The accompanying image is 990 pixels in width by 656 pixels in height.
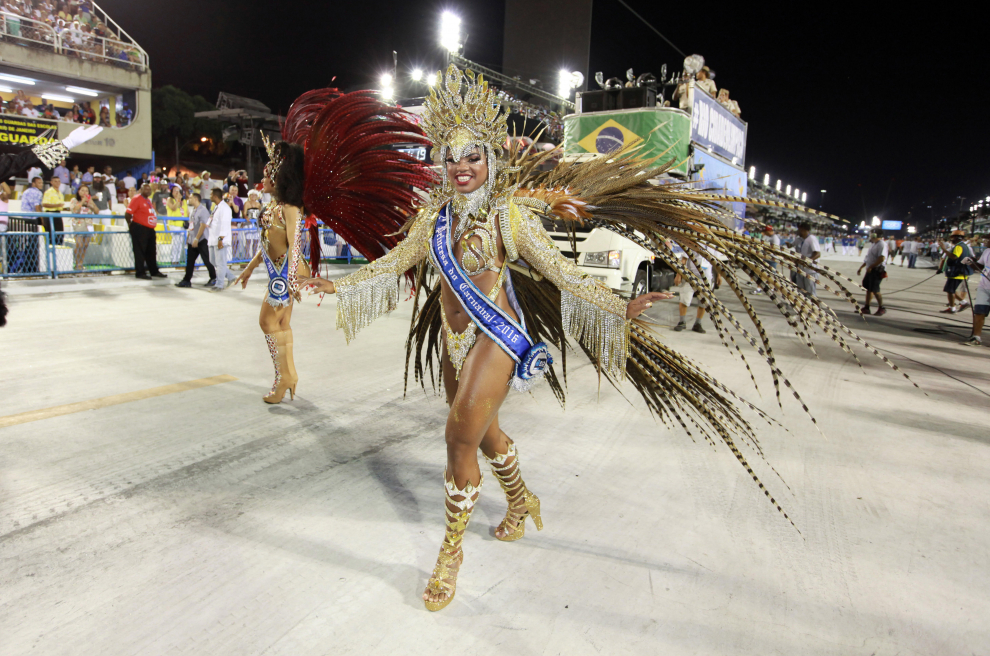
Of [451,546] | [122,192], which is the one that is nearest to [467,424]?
[451,546]

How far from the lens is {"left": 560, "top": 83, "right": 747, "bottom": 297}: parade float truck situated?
1035cm

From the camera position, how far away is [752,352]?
7625mm

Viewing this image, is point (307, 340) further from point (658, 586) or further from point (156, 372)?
point (658, 586)

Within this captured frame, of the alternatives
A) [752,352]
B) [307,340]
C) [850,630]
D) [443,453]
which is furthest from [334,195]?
[752,352]

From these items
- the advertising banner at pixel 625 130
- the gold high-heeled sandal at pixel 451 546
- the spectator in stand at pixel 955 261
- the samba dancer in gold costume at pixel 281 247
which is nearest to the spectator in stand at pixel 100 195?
the advertising banner at pixel 625 130

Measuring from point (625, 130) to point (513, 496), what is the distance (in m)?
9.31

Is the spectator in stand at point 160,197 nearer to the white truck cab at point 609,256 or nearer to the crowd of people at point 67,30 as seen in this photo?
the white truck cab at point 609,256

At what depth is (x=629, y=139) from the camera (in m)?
10.3

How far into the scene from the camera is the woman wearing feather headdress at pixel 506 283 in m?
2.53

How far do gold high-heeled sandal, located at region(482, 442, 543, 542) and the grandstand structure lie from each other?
2313 cm

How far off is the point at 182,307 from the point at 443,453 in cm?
665

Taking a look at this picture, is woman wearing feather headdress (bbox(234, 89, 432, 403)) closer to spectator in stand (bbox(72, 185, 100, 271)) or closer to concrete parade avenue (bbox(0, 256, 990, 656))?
concrete parade avenue (bbox(0, 256, 990, 656))

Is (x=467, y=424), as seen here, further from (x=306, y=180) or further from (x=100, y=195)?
(x=100, y=195)

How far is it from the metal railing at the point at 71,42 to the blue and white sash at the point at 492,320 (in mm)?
26168
